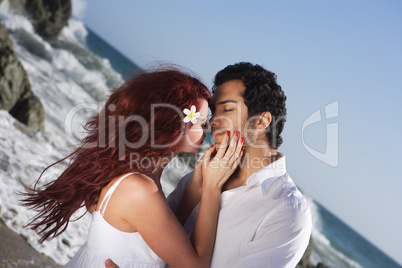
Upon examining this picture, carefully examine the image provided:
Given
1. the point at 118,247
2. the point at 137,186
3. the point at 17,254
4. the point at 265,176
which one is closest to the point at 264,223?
the point at 265,176

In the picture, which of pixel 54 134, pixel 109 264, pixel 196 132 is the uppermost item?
pixel 196 132

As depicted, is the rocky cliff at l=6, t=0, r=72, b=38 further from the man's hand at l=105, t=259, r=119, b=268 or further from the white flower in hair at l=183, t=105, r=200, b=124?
the man's hand at l=105, t=259, r=119, b=268

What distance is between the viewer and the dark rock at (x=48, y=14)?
80.4 ft

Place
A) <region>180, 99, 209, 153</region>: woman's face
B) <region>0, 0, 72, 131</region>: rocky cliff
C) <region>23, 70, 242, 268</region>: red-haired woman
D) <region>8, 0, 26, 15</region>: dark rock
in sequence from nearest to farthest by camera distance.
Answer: <region>23, 70, 242, 268</region>: red-haired woman
<region>180, 99, 209, 153</region>: woman's face
<region>0, 0, 72, 131</region>: rocky cliff
<region>8, 0, 26, 15</region>: dark rock

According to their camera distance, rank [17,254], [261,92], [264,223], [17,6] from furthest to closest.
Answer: [17,6]
[17,254]
[261,92]
[264,223]

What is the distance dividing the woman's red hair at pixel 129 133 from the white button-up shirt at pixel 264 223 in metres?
0.53

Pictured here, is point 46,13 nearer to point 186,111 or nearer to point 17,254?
point 17,254

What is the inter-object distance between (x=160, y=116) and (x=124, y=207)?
554mm

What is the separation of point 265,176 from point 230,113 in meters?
0.56

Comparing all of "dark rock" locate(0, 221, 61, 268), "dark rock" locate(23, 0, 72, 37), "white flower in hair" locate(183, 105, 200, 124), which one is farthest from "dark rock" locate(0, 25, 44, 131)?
"dark rock" locate(23, 0, 72, 37)

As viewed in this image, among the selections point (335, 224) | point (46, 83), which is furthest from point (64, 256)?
point (335, 224)

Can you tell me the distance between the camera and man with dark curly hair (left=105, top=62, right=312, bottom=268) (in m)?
2.04

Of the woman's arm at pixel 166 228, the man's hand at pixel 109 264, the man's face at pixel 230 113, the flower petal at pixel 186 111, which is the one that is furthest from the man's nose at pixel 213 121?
the man's hand at pixel 109 264

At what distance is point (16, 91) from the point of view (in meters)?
7.46
